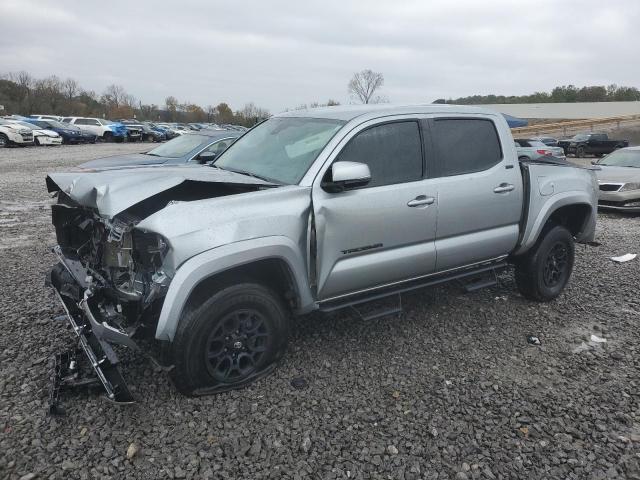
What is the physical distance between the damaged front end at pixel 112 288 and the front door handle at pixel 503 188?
9.55 feet

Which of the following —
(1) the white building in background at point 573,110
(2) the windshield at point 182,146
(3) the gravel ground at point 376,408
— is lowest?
(3) the gravel ground at point 376,408

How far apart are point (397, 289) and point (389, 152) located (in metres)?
1.09

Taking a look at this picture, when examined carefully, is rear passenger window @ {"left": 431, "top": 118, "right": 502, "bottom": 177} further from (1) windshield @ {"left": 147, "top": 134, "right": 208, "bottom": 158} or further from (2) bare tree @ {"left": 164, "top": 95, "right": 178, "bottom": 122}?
(2) bare tree @ {"left": 164, "top": 95, "right": 178, "bottom": 122}

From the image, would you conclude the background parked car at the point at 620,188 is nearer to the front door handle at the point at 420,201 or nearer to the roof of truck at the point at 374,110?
the roof of truck at the point at 374,110

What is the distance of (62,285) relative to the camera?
3660 millimetres

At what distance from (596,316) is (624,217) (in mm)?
6740

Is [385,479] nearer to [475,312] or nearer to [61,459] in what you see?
[61,459]

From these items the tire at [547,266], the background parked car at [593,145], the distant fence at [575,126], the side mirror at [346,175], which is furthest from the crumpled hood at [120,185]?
the distant fence at [575,126]

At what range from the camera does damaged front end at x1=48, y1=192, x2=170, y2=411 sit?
2.89 m

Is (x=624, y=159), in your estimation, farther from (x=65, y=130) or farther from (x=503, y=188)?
(x=65, y=130)

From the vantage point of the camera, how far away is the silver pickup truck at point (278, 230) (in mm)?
2963

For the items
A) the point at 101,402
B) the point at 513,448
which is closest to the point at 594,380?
the point at 513,448

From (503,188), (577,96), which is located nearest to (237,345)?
(503,188)

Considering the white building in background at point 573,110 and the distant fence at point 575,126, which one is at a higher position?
the white building in background at point 573,110
